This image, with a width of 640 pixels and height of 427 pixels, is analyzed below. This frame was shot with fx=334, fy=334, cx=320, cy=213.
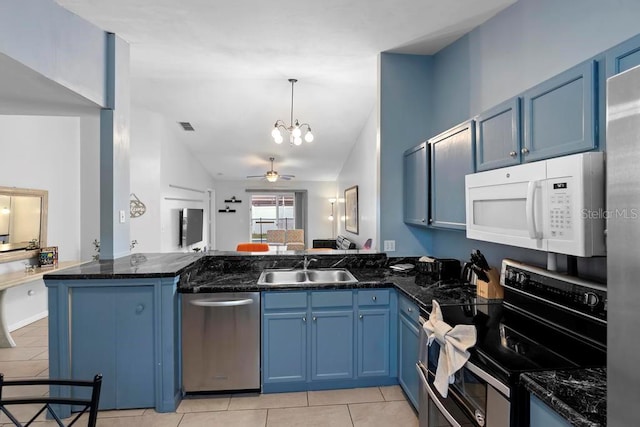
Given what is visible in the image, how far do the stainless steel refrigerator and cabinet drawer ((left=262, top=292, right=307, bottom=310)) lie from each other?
195 centimetres

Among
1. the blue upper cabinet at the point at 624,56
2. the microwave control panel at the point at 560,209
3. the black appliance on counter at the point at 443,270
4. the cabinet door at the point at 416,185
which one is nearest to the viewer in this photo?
the blue upper cabinet at the point at 624,56

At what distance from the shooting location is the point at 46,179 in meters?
4.35

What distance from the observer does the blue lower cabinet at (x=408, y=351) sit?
7.38 ft

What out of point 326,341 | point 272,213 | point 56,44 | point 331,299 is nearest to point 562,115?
point 331,299

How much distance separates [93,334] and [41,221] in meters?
2.82

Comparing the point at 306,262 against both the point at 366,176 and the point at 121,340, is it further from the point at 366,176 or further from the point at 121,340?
the point at 366,176

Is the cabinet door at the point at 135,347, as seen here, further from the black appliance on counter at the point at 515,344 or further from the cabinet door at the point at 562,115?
the cabinet door at the point at 562,115

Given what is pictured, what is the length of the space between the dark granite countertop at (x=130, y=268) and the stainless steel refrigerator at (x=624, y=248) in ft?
7.56

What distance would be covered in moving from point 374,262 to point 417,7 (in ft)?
6.94

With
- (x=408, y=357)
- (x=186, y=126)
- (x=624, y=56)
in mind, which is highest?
(x=186, y=126)

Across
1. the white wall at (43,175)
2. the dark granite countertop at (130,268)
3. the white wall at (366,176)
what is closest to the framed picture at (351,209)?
the white wall at (366,176)

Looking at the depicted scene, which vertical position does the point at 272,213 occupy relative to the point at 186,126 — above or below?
below

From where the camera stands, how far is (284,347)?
2520 mm

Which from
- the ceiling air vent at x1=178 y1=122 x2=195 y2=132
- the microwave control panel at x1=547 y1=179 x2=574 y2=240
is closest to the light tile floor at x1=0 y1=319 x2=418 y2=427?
the microwave control panel at x1=547 y1=179 x2=574 y2=240
